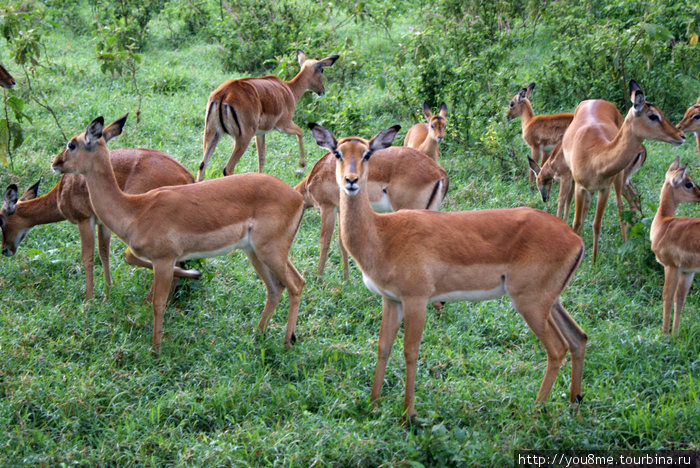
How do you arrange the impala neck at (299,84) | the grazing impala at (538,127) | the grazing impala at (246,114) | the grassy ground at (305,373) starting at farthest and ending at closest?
the impala neck at (299,84) < the grazing impala at (538,127) < the grazing impala at (246,114) < the grassy ground at (305,373)

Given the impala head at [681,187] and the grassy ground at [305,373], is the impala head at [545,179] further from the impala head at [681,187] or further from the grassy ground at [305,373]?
the impala head at [681,187]

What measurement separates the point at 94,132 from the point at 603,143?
3.97 m

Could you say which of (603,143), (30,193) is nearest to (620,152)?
(603,143)

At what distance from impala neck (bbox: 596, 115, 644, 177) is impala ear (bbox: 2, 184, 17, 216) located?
4424mm

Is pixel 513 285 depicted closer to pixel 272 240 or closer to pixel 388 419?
pixel 388 419

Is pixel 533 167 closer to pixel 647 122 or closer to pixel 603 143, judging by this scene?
pixel 603 143

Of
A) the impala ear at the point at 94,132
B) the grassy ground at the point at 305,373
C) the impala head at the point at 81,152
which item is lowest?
the grassy ground at the point at 305,373

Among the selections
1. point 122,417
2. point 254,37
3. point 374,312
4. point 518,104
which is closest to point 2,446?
point 122,417

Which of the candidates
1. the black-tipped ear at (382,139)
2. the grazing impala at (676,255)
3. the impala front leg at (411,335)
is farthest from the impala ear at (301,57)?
the impala front leg at (411,335)

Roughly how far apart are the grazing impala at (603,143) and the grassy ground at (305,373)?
0.36m

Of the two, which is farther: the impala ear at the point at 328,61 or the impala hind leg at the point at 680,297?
the impala ear at the point at 328,61

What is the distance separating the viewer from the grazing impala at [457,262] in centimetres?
345

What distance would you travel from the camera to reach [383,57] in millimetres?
10234

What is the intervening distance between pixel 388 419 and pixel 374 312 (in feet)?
4.15
